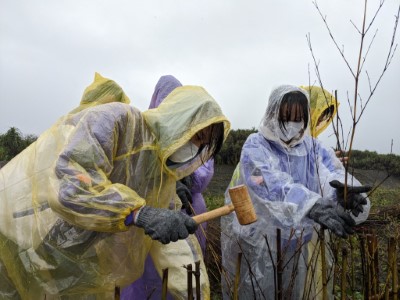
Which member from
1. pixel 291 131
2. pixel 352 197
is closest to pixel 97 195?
pixel 352 197

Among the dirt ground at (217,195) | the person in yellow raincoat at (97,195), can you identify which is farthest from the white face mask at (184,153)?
the dirt ground at (217,195)

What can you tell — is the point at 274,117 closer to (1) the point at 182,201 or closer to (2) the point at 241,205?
(1) the point at 182,201

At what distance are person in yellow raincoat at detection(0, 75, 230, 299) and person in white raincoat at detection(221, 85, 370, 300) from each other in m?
0.69

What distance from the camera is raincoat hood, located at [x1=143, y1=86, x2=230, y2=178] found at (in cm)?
199

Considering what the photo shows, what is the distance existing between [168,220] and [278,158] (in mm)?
1418

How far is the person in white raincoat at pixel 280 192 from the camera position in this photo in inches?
104

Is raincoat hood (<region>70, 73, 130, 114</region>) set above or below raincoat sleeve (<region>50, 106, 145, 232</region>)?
above

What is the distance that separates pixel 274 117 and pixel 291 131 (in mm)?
158

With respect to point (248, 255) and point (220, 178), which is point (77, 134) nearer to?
point (248, 255)

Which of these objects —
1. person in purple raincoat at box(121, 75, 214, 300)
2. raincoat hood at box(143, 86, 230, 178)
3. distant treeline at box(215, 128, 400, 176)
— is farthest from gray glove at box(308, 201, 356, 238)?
distant treeline at box(215, 128, 400, 176)

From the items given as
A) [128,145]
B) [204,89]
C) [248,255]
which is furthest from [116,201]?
[248,255]

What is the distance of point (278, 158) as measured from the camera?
2996 mm

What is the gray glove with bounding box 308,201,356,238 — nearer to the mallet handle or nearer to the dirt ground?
the dirt ground

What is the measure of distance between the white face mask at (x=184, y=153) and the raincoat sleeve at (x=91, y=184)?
1.09ft
